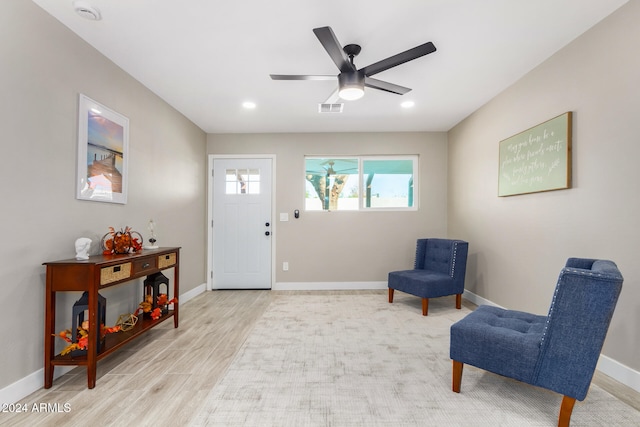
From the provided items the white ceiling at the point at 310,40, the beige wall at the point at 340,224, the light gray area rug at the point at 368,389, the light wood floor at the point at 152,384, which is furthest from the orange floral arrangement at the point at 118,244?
the beige wall at the point at 340,224

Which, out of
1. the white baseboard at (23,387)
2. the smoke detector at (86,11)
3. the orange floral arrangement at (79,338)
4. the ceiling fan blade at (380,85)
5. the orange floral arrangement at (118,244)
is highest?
the smoke detector at (86,11)

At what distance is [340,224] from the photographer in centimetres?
490

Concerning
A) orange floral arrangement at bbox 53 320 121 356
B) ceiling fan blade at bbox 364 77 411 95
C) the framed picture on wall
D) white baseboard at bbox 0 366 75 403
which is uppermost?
ceiling fan blade at bbox 364 77 411 95

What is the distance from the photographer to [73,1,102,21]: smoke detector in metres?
2.00

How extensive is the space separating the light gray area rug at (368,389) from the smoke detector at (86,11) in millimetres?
2620

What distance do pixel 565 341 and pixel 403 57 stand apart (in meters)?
1.96

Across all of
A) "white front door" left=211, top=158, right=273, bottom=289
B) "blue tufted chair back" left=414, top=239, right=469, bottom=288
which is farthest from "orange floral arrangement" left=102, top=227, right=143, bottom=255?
"blue tufted chair back" left=414, top=239, right=469, bottom=288

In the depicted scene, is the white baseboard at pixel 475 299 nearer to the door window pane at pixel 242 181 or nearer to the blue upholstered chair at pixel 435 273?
the blue upholstered chair at pixel 435 273

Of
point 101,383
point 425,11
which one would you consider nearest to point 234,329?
point 101,383

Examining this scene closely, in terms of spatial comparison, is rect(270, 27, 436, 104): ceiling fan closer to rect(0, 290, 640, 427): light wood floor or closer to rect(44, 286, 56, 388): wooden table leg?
rect(44, 286, 56, 388): wooden table leg

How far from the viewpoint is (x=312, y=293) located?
462 cm

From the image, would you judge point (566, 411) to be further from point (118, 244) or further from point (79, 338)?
Answer: point (118, 244)

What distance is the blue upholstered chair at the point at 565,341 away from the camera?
148 centimetres

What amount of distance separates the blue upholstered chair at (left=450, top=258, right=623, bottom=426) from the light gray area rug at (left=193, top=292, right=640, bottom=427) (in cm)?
26
